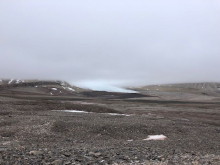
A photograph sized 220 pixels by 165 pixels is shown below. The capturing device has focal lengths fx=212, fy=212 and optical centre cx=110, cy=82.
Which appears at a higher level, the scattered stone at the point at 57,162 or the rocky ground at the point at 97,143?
the scattered stone at the point at 57,162

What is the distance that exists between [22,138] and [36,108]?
64.0ft

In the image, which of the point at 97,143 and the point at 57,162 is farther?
the point at 97,143

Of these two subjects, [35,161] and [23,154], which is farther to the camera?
[23,154]

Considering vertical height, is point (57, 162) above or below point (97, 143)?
above

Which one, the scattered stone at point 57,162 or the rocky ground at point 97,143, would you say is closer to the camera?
the scattered stone at point 57,162

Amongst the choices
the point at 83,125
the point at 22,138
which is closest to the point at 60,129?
the point at 83,125

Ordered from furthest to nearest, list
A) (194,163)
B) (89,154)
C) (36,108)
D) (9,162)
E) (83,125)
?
(36,108) < (83,125) < (89,154) < (194,163) < (9,162)

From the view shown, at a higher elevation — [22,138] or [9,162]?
[9,162]

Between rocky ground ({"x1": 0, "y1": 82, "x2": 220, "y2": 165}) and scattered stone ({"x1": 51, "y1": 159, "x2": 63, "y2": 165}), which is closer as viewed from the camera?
scattered stone ({"x1": 51, "y1": 159, "x2": 63, "y2": 165})

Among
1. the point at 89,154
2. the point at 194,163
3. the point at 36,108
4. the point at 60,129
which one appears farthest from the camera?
the point at 36,108

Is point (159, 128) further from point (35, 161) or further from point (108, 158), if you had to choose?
point (35, 161)

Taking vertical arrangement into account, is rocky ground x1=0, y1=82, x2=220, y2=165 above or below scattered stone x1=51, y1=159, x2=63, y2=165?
below

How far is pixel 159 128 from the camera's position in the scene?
23297mm

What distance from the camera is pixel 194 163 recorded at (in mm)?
9562
